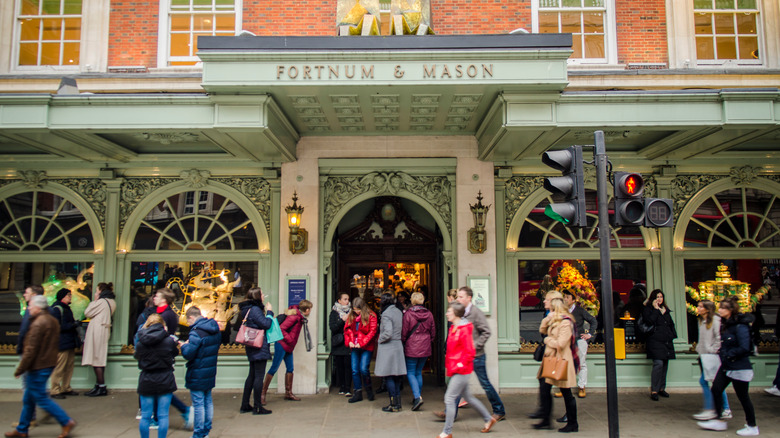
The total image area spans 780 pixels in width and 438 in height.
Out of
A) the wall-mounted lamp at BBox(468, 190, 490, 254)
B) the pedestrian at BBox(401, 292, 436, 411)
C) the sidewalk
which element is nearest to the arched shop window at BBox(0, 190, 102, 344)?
the sidewalk

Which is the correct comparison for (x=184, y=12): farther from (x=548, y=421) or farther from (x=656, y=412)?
(x=656, y=412)

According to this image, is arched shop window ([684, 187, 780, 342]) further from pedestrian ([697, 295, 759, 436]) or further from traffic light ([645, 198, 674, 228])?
traffic light ([645, 198, 674, 228])

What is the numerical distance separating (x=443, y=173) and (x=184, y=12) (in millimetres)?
5665

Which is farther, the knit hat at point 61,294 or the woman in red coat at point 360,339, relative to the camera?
the knit hat at point 61,294

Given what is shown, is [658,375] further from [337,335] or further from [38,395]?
[38,395]

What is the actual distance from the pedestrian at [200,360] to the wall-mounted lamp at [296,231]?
2949 millimetres

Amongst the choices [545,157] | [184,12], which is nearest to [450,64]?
[545,157]

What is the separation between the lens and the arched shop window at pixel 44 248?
9391 mm

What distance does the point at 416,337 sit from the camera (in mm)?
7621

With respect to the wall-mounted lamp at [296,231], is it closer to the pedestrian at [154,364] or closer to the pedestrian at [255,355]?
the pedestrian at [255,355]

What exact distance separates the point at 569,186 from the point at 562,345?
2.29 metres

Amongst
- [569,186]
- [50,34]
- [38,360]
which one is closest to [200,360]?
[38,360]

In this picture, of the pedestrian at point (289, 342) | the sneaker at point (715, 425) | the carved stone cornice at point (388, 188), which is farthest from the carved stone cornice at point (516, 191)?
the sneaker at point (715, 425)

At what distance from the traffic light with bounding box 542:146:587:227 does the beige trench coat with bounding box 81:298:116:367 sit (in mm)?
7386
